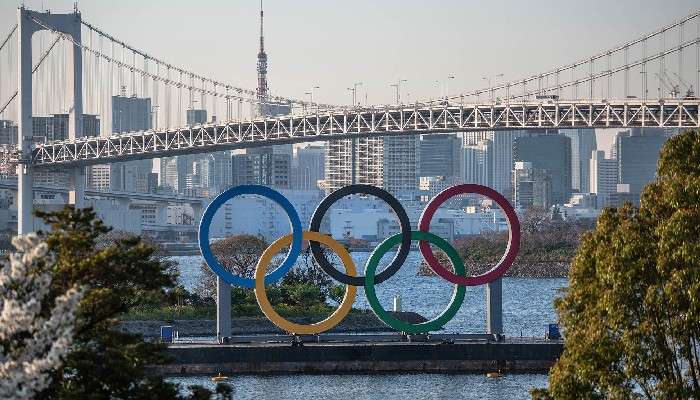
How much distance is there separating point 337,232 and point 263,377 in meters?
88.4

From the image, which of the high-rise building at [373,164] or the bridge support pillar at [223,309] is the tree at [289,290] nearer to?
the bridge support pillar at [223,309]

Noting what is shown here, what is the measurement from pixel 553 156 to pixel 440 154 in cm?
1166

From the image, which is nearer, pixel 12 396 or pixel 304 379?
pixel 12 396

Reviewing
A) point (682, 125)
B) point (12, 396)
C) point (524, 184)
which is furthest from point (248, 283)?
point (524, 184)

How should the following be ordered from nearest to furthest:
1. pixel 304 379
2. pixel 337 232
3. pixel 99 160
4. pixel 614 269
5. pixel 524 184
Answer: pixel 614 269 < pixel 304 379 < pixel 99 160 < pixel 337 232 < pixel 524 184

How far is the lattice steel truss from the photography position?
46906 millimetres

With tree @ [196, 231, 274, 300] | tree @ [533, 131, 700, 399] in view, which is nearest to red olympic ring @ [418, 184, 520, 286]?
tree @ [196, 231, 274, 300]

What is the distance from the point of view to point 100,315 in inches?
575

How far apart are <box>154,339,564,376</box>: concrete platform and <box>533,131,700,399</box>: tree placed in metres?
10.5

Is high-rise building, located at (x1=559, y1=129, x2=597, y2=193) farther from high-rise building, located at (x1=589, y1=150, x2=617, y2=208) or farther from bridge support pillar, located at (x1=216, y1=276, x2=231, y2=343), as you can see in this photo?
bridge support pillar, located at (x1=216, y1=276, x2=231, y2=343)

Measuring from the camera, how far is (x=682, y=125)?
45.6 meters

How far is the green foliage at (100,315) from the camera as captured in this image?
566 inches

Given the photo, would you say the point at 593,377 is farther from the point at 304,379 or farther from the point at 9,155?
the point at 9,155

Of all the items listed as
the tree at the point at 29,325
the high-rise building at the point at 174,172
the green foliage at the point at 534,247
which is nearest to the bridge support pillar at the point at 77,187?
the green foliage at the point at 534,247
